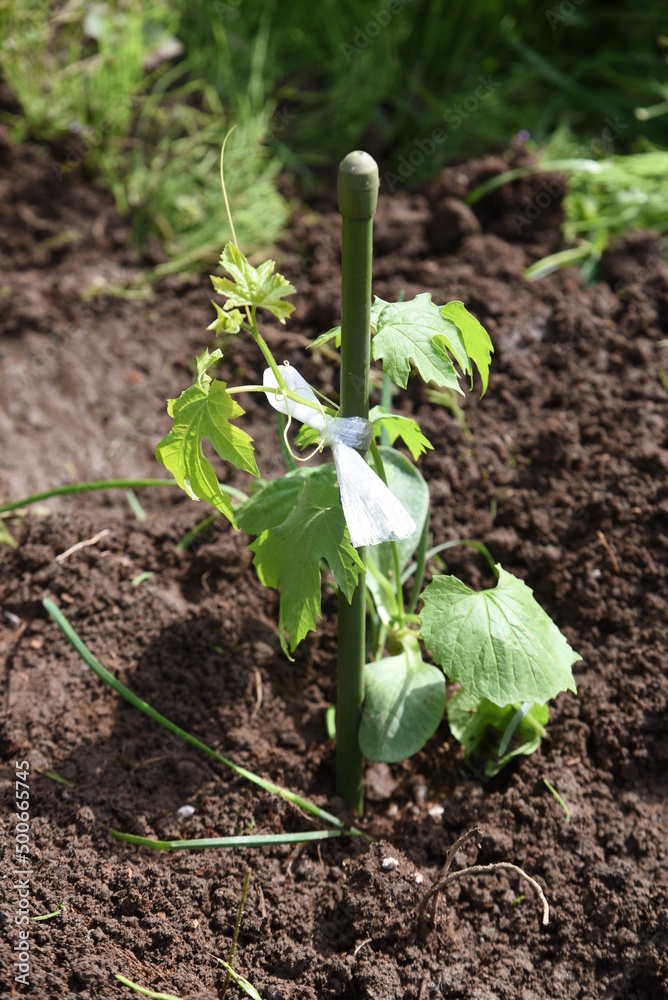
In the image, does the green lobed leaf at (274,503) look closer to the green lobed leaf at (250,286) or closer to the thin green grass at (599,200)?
the green lobed leaf at (250,286)

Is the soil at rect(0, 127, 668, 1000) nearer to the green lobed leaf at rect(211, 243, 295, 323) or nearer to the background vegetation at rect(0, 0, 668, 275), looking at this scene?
the background vegetation at rect(0, 0, 668, 275)

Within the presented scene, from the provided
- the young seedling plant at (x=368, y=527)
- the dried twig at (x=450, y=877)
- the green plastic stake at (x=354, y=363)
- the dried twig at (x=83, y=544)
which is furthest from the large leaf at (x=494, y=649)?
the dried twig at (x=83, y=544)

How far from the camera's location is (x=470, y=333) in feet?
4.91

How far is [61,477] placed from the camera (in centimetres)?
269

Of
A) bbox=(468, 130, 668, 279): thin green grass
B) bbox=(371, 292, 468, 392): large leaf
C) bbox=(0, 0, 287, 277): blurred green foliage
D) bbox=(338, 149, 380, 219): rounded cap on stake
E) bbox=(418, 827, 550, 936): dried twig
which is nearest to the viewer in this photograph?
bbox=(338, 149, 380, 219): rounded cap on stake

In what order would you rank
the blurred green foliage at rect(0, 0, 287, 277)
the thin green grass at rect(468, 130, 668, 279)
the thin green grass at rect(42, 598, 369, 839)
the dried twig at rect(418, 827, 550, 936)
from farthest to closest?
the blurred green foliage at rect(0, 0, 287, 277), the thin green grass at rect(468, 130, 668, 279), the thin green grass at rect(42, 598, 369, 839), the dried twig at rect(418, 827, 550, 936)

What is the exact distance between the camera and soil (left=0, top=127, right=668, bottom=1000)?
168 cm

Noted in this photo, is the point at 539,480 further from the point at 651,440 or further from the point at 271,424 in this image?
the point at 271,424

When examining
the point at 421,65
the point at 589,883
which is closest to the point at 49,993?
the point at 589,883

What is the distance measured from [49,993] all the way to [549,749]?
115 cm

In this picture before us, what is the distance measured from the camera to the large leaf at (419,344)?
4.56ft

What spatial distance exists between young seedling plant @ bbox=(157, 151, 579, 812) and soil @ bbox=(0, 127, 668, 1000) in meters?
0.20

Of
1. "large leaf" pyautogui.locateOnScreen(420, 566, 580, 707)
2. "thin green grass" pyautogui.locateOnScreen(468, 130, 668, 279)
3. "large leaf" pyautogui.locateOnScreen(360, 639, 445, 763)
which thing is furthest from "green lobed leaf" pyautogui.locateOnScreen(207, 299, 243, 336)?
"thin green grass" pyautogui.locateOnScreen(468, 130, 668, 279)

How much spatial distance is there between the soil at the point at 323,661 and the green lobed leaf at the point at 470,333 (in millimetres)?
869
